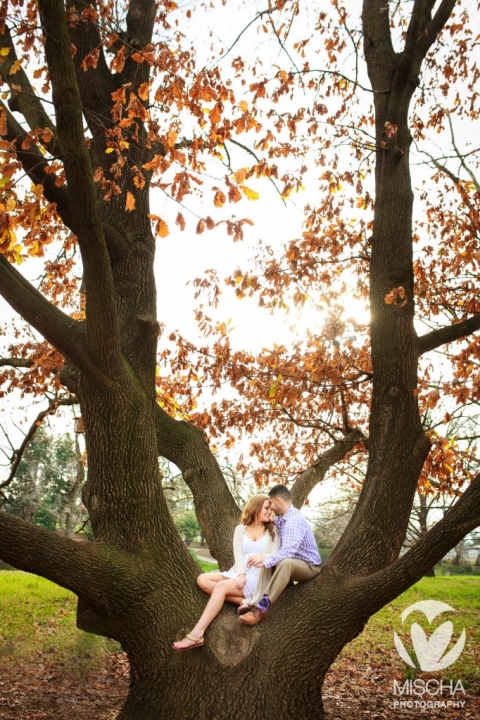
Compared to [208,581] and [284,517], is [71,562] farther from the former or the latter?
[284,517]

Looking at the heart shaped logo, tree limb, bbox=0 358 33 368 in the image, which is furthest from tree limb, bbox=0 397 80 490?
the heart shaped logo

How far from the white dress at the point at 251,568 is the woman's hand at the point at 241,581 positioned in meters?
0.03

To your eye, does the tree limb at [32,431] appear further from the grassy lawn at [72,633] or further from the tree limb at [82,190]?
the tree limb at [82,190]

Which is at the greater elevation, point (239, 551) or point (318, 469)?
point (318, 469)

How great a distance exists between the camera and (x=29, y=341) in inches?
419

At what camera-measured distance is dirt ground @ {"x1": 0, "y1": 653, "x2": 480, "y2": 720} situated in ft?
21.1

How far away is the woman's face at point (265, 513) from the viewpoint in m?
5.30

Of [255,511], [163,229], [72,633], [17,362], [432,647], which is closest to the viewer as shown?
[163,229]

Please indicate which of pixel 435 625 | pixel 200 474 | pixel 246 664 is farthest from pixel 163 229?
pixel 435 625

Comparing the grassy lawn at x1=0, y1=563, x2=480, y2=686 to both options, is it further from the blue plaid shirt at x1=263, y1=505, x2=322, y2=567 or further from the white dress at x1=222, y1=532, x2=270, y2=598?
the white dress at x1=222, y1=532, x2=270, y2=598

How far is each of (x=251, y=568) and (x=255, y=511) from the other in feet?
1.65

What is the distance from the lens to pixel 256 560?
5.12 m

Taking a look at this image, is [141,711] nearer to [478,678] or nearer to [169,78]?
[478,678]

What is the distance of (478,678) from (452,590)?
9469 mm
